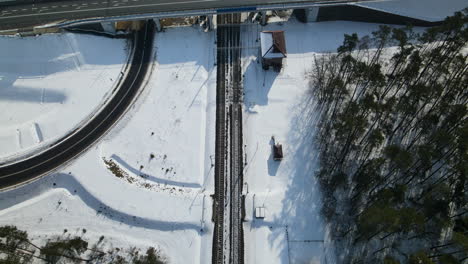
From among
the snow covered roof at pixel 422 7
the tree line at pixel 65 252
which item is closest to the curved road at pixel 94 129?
the tree line at pixel 65 252

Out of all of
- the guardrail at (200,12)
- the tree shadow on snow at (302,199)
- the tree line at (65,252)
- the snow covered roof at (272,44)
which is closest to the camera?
the tree line at (65,252)

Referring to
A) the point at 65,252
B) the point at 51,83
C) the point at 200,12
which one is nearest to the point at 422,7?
the point at 200,12

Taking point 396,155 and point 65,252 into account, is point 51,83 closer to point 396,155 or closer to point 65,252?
point 65,252

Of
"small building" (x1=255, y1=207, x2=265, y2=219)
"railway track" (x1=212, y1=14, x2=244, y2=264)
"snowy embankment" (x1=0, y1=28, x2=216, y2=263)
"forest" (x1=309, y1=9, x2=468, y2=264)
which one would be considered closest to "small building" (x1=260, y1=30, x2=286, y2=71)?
"railway track" (x1=212, y1=14, x2=244, y2=264)

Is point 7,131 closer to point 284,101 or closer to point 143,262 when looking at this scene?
point 143,262

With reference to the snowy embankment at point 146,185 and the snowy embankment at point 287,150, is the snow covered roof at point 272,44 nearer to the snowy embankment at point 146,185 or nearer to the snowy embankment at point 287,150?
the snowy embankment at point 287,150

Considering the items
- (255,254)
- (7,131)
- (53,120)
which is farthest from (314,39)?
(7,131)
